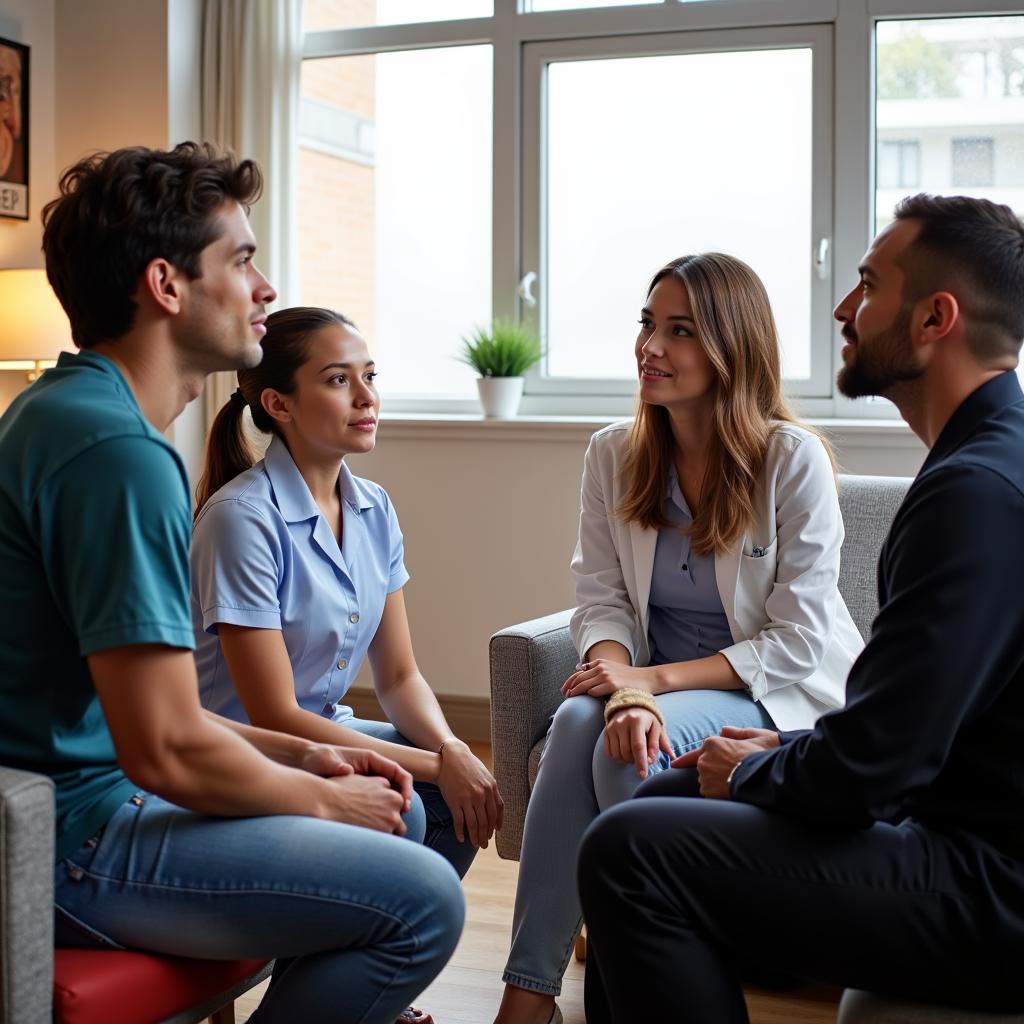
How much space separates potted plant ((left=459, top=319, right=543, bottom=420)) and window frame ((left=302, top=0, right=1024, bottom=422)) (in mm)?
162

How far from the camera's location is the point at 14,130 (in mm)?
4035

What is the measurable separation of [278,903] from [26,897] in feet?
0.88

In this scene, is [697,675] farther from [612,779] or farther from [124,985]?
[124,985]

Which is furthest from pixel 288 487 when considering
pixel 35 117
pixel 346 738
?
pixel 35 117

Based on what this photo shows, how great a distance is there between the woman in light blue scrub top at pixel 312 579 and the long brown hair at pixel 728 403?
522 mm

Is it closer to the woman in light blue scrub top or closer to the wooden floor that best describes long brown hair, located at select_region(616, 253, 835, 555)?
the woman in light blue scrub top

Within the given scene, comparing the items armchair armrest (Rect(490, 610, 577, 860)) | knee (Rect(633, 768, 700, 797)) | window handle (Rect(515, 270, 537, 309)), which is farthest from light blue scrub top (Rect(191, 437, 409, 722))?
window handle (Rect(515, 270, 537, 309))

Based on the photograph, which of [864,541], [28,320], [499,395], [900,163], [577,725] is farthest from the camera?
[499,395]

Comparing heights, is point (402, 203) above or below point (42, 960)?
above

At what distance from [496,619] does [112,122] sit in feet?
6.81

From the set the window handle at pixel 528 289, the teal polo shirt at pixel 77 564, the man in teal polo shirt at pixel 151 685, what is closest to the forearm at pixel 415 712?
the man in teal polo shirt at pixel 151 685

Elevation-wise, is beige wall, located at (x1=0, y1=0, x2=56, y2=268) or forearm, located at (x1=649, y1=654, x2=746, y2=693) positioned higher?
beige wall, located at (x1=0, y1=0, x2=56, y2=268)

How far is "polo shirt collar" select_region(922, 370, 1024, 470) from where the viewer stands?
4.75 ft

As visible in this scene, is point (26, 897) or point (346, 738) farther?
point (346, 738)
